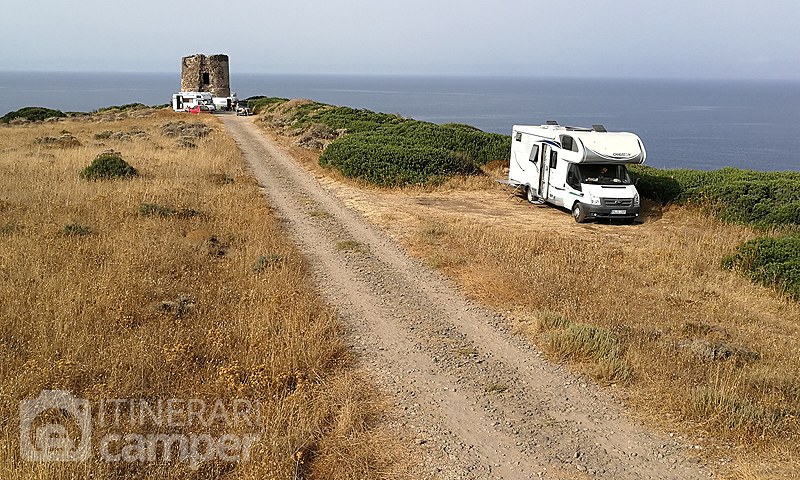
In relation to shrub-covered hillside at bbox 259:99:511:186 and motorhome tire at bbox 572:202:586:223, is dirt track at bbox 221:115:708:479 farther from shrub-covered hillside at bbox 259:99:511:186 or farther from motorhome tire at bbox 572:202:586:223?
shrub-covered hillside at bbox 259:99:511:186

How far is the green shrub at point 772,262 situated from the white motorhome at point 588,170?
13.6 ft

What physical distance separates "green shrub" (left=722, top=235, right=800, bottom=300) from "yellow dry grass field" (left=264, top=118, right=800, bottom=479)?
0.31 metres

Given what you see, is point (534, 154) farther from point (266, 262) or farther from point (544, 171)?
point (266, 262)

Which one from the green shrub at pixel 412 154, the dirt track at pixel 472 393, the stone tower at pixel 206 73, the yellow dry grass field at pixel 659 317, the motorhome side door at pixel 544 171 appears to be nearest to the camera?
the dirt track at pixel 472 393

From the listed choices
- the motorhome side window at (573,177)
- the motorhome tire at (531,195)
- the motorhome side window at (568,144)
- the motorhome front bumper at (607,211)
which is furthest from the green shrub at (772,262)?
the motorhome tire at (531,195)

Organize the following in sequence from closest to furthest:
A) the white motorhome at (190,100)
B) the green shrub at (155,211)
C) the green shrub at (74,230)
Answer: the green shrub at (74,230) → the green shrub at (155,211) → the white motorhome at (190,100)

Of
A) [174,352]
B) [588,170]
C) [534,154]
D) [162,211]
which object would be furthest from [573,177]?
[174,352]

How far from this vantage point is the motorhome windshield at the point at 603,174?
17688 millimetres

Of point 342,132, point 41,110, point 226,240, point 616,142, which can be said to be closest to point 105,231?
point 226,240

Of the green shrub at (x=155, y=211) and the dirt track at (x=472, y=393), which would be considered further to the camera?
the green shrub at (x=155, y=211)

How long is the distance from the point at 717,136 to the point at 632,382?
90.6 metres

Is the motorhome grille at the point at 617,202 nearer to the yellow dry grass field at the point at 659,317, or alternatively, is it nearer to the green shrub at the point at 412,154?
the yellow dry grass field at the point at 659,317

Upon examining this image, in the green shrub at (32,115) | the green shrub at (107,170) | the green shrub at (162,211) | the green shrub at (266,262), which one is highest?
the green shrub at (32,115)

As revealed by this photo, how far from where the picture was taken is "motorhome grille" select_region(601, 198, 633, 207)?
672 inches
